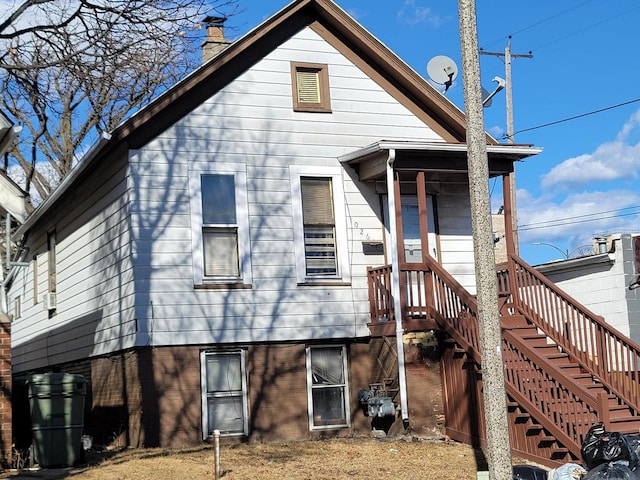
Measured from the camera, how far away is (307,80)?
57.3ft

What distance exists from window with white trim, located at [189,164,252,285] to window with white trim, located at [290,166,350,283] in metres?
0.97

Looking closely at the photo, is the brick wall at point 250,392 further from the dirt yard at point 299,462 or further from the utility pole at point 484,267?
the utility pole at point 484,267

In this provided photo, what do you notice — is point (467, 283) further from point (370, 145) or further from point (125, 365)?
point (125, 365)

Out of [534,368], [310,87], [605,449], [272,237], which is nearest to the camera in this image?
[605,449]

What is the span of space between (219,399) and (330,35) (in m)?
6.95

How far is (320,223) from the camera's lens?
55.6 feet

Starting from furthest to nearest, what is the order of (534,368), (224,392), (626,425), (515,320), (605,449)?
(515,320) < (224,392) < (534,368) < (626,425) < (605,449)

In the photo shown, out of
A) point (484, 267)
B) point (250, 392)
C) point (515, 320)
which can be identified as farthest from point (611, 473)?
point (250, 392)

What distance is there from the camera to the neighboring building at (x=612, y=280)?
20.6 metres

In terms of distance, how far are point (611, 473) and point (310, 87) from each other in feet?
30.7

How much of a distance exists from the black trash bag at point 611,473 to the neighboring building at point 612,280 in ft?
34.2

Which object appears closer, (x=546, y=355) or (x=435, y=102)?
(x=546, y=355)

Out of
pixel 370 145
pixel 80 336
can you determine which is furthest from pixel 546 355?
pixel 80 336

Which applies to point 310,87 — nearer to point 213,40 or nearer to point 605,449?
point 213,40
